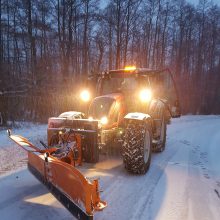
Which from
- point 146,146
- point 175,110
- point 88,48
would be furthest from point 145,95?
point 88,48

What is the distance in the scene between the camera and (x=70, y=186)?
3033 millimetres

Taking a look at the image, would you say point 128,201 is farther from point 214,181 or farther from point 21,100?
point 21,100

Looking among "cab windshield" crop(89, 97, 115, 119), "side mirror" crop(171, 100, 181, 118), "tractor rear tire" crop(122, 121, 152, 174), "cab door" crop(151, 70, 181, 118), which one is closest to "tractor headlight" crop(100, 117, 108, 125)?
"cab windshield" crop(89, 97, 115, 119)

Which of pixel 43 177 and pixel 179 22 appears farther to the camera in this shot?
pixel 179 22

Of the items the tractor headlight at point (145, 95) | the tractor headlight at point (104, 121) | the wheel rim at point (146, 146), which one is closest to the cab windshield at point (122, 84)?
the tractor headlight at point (145, 95)

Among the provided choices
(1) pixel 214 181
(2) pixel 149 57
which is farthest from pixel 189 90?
(1) pixel 214 181

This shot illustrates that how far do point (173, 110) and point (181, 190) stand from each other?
3.88 meters

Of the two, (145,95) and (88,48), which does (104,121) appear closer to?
(145,95)

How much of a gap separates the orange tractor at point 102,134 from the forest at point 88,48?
440 cm

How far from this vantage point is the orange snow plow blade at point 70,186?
2.76 metres

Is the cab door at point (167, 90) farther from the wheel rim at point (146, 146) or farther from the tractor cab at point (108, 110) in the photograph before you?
the wheel rim at point (146, 146)

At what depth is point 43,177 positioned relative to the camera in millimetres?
3756

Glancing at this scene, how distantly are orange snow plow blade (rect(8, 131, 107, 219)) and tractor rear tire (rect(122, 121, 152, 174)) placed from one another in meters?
1.62

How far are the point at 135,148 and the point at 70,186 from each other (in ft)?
6.84
